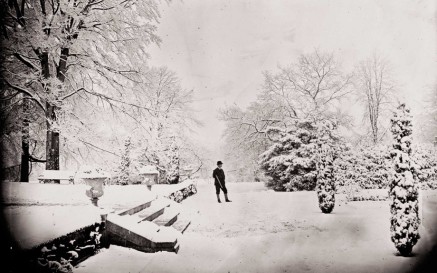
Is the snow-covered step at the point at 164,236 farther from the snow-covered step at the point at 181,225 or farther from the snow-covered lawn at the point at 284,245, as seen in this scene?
the snow-covered step at the point at 181,225

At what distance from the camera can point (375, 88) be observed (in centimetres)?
767

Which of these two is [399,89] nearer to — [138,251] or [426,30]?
[426,30]

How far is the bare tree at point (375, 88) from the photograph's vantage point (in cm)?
690

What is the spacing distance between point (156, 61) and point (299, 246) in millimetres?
5503

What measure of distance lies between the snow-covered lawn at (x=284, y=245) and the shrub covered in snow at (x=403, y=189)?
0.32 metres

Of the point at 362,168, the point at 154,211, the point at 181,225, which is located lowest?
the point at 181,225

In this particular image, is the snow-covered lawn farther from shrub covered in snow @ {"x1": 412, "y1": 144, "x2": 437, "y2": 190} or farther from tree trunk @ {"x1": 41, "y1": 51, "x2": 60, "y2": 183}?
tree trunk @ {"x1": 41, "y1": 51, "x2": 60, "y2": 183}

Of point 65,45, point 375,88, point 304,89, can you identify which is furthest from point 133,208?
point 304,89

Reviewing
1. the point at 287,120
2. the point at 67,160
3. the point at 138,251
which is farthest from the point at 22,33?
the point at 287,120

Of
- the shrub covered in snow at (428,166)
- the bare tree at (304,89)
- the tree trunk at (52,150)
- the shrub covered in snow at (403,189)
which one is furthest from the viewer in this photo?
the bare tree at (304,89)

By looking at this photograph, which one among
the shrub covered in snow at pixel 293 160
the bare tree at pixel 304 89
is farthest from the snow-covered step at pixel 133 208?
the bare tree at pixel 304 89

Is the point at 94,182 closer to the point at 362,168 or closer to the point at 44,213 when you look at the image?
the point at 44,213

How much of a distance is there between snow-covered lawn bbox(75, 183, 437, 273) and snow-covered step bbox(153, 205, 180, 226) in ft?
1.42

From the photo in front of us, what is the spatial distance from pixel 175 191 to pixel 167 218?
10.7ft
